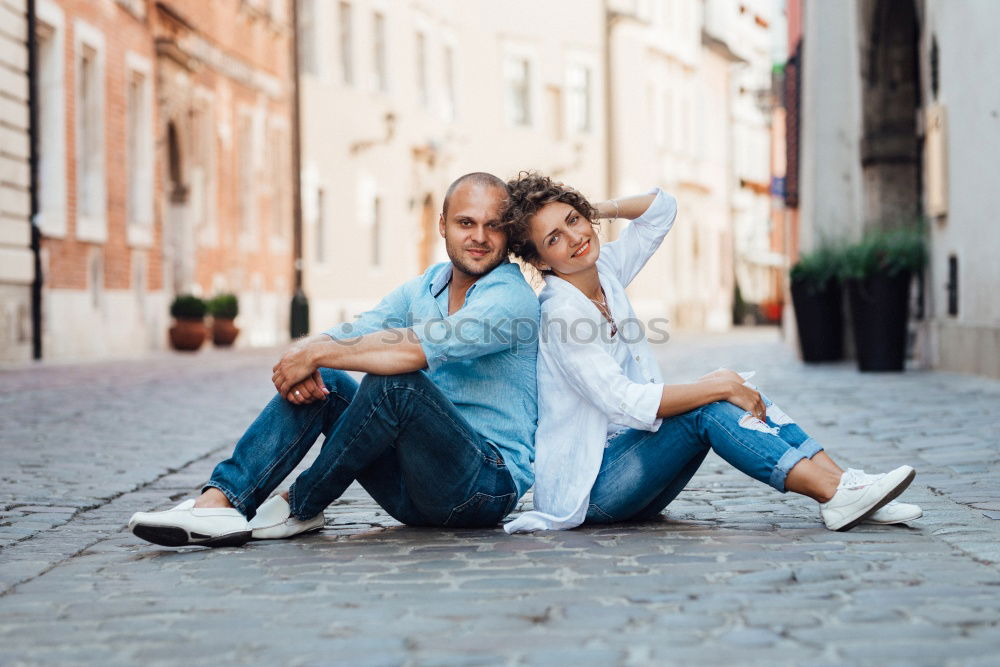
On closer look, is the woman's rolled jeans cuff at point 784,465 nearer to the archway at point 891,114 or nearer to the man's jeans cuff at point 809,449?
the man's jeans cuff at point 809,449

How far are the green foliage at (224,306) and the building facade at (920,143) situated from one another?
886 centimetres

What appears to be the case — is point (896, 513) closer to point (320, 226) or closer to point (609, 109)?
point (320, 226)

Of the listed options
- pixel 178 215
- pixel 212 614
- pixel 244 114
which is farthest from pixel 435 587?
pixel 244 114

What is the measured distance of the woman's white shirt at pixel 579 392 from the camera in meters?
4.73

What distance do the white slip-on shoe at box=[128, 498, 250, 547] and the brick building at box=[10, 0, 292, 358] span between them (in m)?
14.3

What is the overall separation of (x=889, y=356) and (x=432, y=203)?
21.5 metres

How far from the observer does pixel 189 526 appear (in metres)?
4.66

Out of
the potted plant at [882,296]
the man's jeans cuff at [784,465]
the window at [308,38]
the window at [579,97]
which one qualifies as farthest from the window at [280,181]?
the man's jeans cuff at [784,465]

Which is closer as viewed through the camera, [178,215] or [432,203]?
[178,215]

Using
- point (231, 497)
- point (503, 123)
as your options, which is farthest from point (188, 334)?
point (231, 497)

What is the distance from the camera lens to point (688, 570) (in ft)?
13.9

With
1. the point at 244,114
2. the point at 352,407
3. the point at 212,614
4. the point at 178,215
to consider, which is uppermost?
the point at 244,114

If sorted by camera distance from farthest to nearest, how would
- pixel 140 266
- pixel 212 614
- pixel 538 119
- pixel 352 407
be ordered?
pixel 538 119
pixel 140 266
pixel 352 407
pixel 212 614

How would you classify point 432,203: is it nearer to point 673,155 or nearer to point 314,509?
point 673,155
